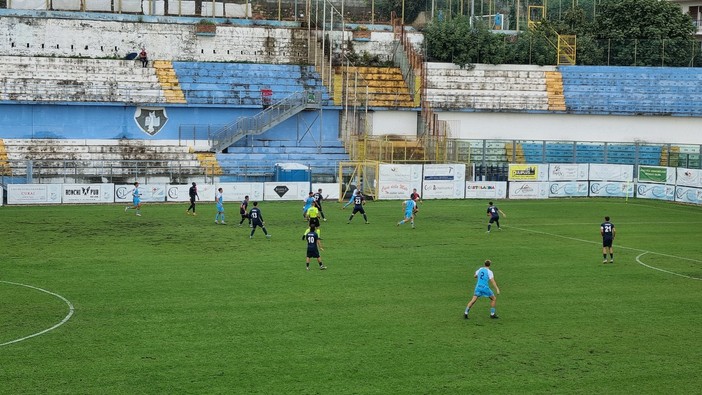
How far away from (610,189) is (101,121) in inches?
1373

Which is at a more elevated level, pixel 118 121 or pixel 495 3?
pixel 495 3

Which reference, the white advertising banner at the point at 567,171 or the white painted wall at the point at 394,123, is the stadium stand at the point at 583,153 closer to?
the white advertising banner at the point at 567,171

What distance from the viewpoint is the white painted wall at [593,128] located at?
73.1 m

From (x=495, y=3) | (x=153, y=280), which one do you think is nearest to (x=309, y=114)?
(x=495, y=3)

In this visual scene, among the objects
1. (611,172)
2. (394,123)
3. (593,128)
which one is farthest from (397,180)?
(593,128)

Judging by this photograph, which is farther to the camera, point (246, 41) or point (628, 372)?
Answer: point (246, 41)

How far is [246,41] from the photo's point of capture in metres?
73.4

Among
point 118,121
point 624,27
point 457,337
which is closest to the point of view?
point 457,337

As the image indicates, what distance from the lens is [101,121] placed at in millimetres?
65688

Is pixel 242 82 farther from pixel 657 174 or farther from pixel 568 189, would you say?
pixel 657 174

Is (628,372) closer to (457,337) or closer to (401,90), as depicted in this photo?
(457,337)

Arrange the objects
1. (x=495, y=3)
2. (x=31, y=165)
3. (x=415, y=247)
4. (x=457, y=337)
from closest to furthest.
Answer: (x=457, y=337)
(x=415, y=247)
(x=31, y=165)
(x=495, y=3)

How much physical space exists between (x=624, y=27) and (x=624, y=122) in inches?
581

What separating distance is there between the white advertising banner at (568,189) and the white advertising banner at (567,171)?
0.27 metres
